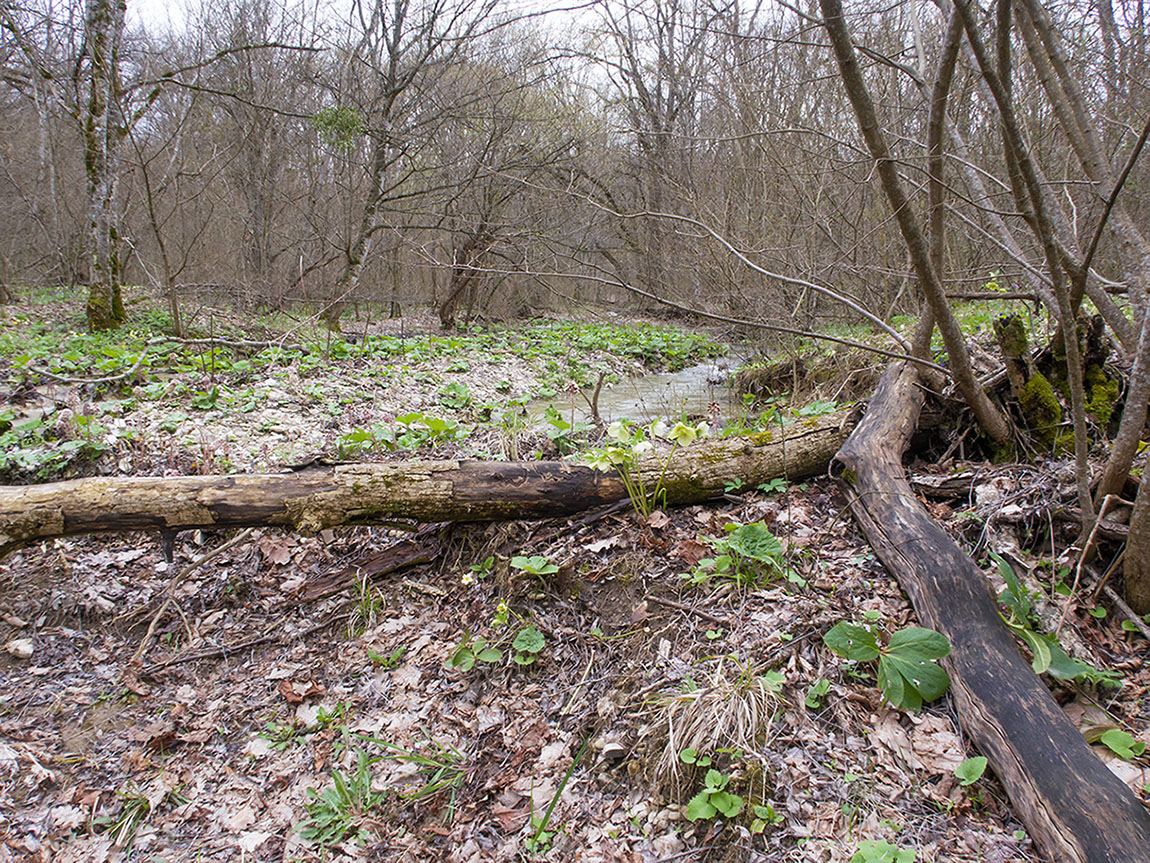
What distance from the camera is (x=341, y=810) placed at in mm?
2281

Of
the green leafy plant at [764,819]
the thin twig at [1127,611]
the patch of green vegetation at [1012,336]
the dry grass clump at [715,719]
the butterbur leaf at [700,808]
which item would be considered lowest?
the butterbur leaf at [700,808]

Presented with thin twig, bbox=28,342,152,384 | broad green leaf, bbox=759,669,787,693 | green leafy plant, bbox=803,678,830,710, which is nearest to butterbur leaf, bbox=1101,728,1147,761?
green leafy plant, bbox=803,678,830,710

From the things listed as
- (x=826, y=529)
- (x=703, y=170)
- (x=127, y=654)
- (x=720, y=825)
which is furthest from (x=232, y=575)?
(x=703, y=170)

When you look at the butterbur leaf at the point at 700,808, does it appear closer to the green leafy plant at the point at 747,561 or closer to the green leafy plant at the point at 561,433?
the green leafy plant at the point at 747,561

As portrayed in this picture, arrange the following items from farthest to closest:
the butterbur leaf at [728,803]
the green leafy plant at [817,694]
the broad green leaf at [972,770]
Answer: the green leafy plant at [817,694], the butterbur leaf at [728,803], the broad green leaf at [972,770]

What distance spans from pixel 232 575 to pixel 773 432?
10.6ft

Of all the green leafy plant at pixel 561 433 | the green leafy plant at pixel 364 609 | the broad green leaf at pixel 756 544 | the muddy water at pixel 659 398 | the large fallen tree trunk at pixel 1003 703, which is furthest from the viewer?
the muddy water at pixel 659 398

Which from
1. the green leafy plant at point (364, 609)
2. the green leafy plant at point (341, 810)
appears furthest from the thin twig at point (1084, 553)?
the green leafy plant at point (364, 609)

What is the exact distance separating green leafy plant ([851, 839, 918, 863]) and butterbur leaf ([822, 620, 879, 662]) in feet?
1.78

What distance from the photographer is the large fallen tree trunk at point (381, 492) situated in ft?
9.70

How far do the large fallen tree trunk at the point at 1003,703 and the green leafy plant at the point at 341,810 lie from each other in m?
2.09

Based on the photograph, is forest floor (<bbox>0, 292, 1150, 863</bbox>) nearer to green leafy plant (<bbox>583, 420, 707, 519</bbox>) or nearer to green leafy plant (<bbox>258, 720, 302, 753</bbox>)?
green leafy plant (<bbox>258, 720, 302, 753</bbox>)

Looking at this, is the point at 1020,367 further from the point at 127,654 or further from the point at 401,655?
the point at 127,654

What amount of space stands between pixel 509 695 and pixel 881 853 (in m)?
1.49
